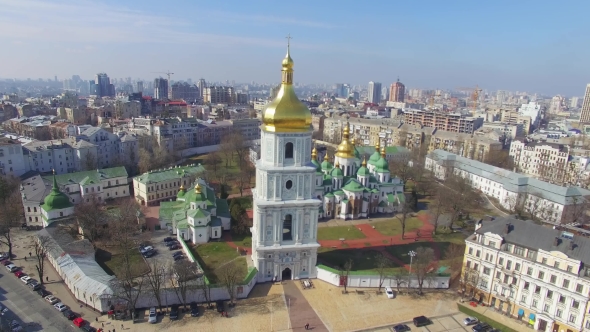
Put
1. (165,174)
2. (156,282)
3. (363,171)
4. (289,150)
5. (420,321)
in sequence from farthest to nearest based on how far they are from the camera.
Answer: (165,174) → (363,171) → (289,150) → (420,321) → (156,282)

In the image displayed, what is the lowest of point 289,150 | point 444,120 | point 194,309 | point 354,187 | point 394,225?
point 394,225

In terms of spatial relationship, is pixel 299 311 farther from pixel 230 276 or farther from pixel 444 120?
pixel 444 120

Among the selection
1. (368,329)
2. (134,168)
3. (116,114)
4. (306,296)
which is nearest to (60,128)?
(134,168)

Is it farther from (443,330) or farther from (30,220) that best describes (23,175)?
(443,330)

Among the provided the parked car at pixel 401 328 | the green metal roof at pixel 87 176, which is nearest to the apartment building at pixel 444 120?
the green metal roof at pixel 87 176

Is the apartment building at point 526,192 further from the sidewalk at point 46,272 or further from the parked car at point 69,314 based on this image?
the parked car at point 69,314

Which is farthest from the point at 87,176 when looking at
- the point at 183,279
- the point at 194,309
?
the point at 194,309

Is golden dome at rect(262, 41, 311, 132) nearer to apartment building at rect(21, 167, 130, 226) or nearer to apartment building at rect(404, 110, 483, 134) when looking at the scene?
apartment building at rect(21, 167, 130, 226)
